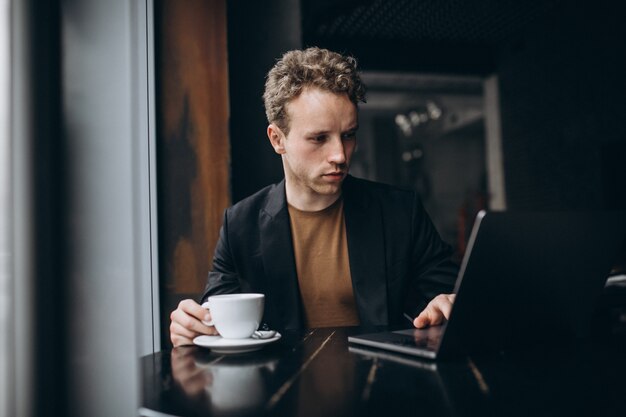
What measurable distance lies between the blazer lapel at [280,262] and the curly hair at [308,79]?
295mm

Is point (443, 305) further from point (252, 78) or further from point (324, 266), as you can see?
point (252, 78)

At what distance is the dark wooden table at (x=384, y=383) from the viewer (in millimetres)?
664

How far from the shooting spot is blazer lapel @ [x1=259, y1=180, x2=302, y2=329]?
1698 mm

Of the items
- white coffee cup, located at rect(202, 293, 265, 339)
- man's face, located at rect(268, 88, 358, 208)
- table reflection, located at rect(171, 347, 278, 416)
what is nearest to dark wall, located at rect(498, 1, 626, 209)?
man's face, located at rect(268, 88, 358, 208)

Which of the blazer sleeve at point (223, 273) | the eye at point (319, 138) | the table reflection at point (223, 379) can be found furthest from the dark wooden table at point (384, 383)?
the eye at point (319, 138)

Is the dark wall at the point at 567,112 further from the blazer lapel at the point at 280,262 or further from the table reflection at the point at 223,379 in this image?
the table reflection at the point at 223,379

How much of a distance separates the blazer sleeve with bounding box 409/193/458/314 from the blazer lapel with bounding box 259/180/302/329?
1.36 ft

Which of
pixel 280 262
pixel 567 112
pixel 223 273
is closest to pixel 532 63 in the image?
pixel 567 112

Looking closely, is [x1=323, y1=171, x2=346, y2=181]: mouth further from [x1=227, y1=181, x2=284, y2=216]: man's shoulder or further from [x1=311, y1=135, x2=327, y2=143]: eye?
[x1=227, y1=181, x2=284, y2=216]: man's shoulder

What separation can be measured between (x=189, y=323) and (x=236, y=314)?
0.16 meters

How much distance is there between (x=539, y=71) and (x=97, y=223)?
19.3ft

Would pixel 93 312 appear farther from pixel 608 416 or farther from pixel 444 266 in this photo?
pixel 444 266

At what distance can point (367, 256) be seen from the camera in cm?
173

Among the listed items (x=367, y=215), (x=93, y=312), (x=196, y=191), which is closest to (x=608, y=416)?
(x=93, y=312)
